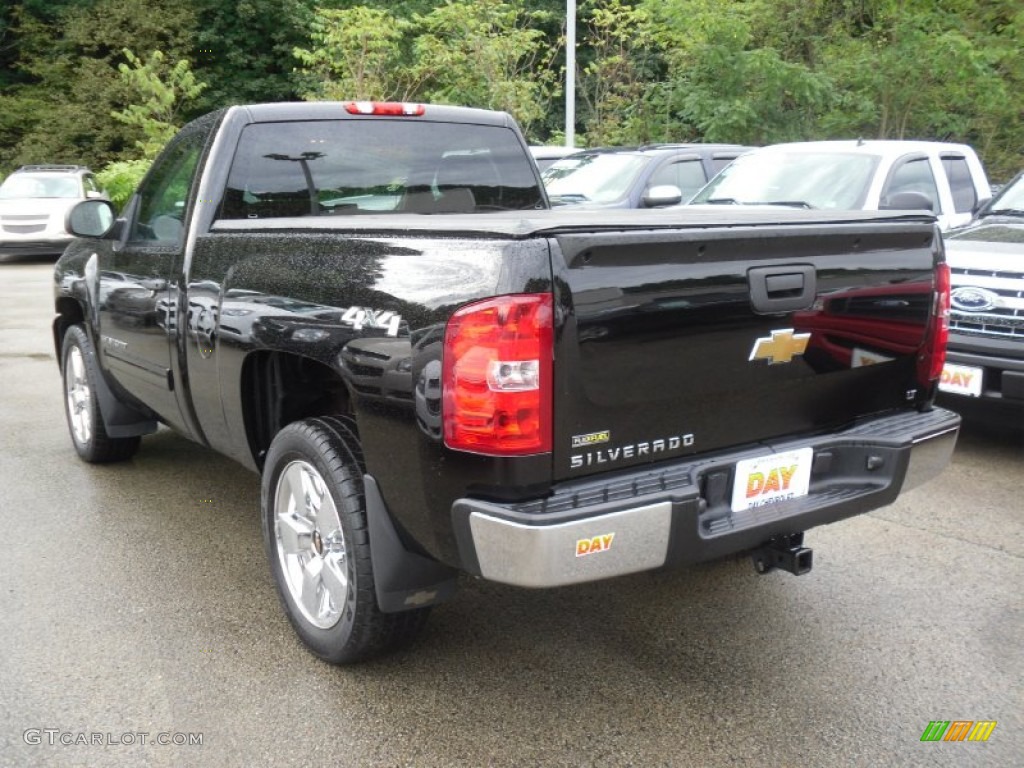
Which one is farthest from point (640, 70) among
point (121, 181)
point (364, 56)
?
point (121, 181)

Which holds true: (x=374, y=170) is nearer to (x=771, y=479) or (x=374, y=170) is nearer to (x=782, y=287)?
(x=782, y=287)

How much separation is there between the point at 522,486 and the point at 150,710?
4.67ft

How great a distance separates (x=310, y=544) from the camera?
3.31 m

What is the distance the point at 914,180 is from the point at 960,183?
786mm

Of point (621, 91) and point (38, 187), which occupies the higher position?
point (621, 91)

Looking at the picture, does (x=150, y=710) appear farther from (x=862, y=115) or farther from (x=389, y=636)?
(x=862, y=115)

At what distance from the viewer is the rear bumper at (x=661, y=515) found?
7.98ft

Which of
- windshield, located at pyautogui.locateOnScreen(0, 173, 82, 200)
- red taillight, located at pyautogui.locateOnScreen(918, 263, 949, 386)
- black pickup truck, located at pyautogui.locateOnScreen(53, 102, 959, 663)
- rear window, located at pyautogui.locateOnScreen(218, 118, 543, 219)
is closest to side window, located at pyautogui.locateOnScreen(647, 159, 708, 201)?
rear window, located at pyautogui.locateOnScreen(218, 118, 543, 219)

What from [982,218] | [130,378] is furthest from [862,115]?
[130,378]

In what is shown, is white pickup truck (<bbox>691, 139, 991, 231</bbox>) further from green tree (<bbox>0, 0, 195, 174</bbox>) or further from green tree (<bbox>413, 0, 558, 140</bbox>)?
green tree (<bbox>0, 0, 195, 174</bbox>)

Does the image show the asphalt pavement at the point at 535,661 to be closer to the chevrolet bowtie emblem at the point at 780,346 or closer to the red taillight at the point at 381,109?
the chevrolet bowtie emblem at the point at 780,346

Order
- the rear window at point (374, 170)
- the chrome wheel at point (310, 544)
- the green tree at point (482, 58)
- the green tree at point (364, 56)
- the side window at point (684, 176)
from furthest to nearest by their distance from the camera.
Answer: the green tree at point (364, 56) < the green tree at point (482, 58) < the side window at point (684, 176) < the rear window at point (374, 170) < the chrome wheel at point (310, 544)

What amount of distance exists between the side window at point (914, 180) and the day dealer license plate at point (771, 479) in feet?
17.8

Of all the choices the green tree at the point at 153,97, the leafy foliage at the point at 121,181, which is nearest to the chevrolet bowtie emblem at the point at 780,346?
the leafy foliage at the point at 121,181
